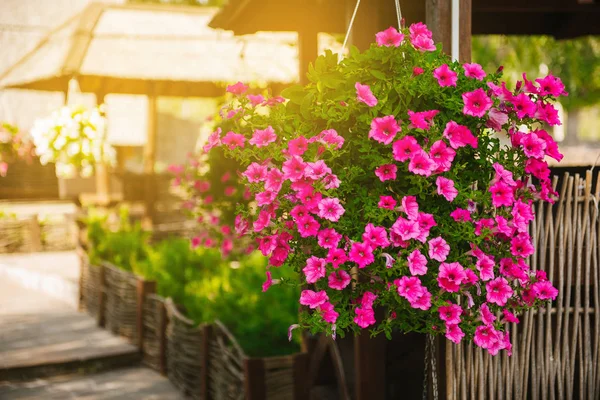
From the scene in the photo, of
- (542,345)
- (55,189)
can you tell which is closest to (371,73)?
(542,345)

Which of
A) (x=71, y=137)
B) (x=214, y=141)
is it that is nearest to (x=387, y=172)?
(x=214, y=141)

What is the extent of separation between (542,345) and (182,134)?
33.7 metres

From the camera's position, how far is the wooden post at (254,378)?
5.43 m

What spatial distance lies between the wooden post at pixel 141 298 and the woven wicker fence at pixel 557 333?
524cm

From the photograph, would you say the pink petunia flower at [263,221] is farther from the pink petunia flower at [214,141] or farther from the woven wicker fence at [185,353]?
the woven wicker fence at [185,353]

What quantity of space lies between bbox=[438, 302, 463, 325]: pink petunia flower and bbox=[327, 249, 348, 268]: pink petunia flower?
0.41 metres

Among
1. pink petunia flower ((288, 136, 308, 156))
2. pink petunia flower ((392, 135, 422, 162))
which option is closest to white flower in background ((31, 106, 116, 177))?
pink petunia flower ((288, 136, 308, 156))

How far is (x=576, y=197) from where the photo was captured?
375 centimetres

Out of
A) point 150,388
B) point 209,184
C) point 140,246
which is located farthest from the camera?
point 140,246

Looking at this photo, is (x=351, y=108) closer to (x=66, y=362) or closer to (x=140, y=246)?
(x=66, y=362)

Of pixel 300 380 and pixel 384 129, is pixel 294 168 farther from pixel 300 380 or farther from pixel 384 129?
pixel 300 380

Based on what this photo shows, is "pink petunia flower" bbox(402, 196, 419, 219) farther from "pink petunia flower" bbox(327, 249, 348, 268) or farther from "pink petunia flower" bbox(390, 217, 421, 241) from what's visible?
"pink petunia flower" bbox(327, 249, 348, 268)

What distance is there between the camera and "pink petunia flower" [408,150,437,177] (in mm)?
2938

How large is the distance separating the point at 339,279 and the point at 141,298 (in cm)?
581
